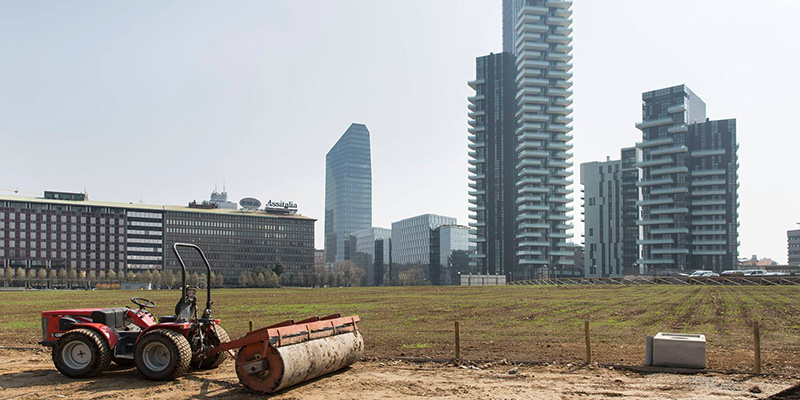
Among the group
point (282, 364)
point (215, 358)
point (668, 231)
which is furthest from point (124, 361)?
point (668, 231)

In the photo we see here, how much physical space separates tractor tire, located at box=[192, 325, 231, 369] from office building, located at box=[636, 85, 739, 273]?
189066mm

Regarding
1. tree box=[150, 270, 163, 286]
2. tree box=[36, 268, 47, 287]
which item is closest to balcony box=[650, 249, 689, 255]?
tree box=[150, 270, 163, 286]

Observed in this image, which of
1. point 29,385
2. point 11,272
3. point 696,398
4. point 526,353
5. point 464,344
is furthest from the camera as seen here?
point 11,272

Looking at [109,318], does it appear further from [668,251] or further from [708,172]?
[708,172]

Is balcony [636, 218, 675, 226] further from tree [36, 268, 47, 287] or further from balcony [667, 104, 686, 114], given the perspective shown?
tree [36, 268, 47, 287]

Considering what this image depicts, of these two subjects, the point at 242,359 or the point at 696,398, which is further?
the point at 242,359

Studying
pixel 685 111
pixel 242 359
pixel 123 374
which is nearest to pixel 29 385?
pixel 123 374

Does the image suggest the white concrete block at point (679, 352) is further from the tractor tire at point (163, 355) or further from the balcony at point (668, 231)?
the balcony at point (668, 231)

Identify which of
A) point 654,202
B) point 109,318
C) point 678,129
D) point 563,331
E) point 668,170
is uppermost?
point 678,129

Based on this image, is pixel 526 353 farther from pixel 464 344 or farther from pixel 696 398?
pixel 696 398

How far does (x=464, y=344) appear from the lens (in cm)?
2344

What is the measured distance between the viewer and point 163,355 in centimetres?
1598

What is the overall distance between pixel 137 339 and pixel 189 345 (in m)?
1.46

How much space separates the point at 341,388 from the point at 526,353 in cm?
766
